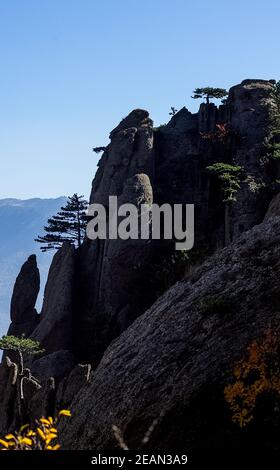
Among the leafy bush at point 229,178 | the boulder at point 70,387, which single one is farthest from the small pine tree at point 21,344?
the boulder at point 70,387

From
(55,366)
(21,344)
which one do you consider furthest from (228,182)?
(21,344)

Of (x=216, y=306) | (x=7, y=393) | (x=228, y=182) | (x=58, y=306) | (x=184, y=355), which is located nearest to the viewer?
(x=184, y=355)

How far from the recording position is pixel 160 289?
6850cm

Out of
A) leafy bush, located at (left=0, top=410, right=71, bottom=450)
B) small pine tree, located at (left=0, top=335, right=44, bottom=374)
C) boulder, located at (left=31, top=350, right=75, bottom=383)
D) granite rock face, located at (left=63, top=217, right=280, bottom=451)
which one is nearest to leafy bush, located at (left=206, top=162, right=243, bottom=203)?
boulder, located at (left=31, top=350, right=75, bottom=383)

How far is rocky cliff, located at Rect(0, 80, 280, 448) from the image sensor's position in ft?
75.7

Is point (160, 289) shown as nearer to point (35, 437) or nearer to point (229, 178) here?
point (229, 178)

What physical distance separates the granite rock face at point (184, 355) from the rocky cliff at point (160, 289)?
61 millimetres

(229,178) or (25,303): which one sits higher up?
(229,178)

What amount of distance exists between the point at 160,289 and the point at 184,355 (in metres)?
44.5

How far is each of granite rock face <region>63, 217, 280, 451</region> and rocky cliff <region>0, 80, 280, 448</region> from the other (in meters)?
0.06

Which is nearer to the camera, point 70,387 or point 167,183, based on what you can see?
point 70,387

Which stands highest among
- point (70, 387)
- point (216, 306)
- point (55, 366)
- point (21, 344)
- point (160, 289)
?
point (216, 306)

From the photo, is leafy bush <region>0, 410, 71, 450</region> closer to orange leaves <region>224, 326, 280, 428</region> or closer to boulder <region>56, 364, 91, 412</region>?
orange leaves <region>224, 326, 280, 428</region>

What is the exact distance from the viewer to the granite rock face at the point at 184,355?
20.8 metres
